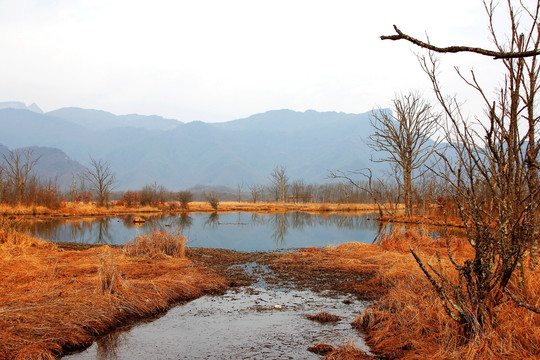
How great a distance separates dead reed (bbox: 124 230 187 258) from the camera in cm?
1272

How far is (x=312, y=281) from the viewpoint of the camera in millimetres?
10633

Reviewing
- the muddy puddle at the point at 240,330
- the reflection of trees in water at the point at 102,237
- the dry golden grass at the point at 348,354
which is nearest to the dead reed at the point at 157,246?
the muddy puddle at the point at 240,330

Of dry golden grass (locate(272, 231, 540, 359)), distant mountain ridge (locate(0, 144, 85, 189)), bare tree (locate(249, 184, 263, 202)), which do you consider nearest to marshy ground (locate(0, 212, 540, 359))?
dry golden grass (locate(272, 231, 540, 359))

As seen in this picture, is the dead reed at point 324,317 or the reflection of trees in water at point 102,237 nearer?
the dead reed at point 324,317

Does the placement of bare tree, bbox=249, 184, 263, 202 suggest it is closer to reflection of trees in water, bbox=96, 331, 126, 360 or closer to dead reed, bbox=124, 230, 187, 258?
dead reed, bbox=124, 230, 187, 258

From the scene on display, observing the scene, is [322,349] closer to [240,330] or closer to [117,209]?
[240,330]

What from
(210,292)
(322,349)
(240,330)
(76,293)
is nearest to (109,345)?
(76,293)

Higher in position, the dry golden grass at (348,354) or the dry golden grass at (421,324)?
the dry golden grass at (421,324)

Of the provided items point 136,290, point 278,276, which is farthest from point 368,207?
point 136,290

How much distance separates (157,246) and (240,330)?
6.90 m

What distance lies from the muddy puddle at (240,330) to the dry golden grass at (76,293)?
1.32 ft

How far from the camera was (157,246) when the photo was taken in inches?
509

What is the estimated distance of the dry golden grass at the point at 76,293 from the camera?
19.3 feet

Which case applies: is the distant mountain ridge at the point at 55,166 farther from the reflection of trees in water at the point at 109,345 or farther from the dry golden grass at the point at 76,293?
the reflection of trees in water at the point at 109,345
